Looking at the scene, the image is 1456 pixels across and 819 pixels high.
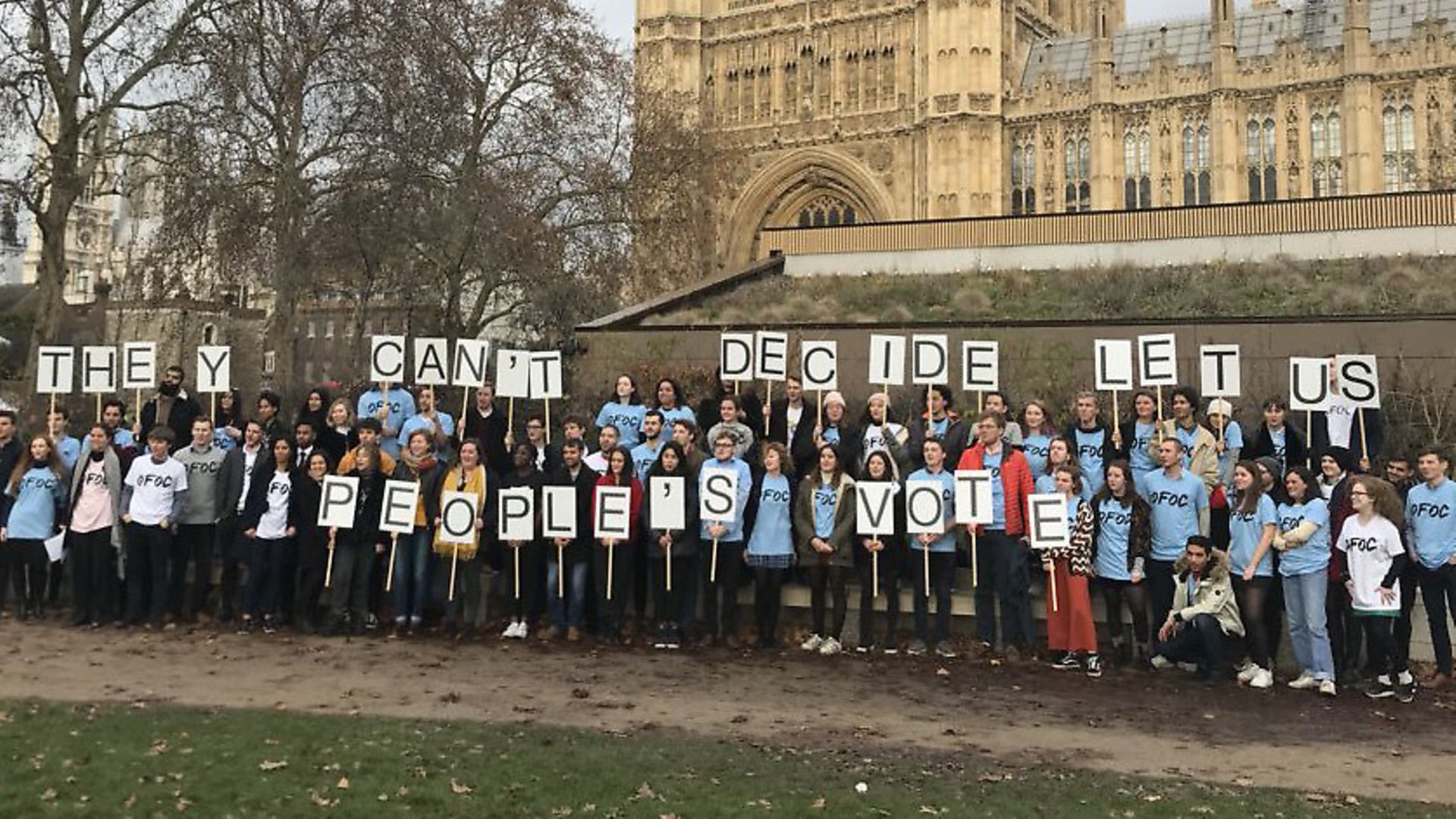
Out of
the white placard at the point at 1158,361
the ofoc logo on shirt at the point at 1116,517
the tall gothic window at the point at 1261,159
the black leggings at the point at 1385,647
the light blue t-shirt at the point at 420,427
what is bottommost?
the black leggings at the point at 1385,647

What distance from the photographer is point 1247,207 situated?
24.6 m

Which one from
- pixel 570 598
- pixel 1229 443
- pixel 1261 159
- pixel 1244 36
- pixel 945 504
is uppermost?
pixel 1244 36

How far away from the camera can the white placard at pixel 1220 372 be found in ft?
35.3

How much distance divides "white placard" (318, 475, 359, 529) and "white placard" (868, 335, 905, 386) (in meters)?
4.84

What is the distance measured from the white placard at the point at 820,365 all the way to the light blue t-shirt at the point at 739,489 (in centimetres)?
207

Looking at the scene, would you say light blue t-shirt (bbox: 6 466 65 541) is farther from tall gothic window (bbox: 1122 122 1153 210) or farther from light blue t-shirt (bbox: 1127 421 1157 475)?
tall gothic window (bbox: 1122 122 1153 210)

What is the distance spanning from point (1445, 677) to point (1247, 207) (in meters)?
18.1

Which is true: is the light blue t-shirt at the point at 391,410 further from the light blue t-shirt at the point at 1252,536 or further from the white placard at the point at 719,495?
the light blue t-shirt at the point at 1252,536

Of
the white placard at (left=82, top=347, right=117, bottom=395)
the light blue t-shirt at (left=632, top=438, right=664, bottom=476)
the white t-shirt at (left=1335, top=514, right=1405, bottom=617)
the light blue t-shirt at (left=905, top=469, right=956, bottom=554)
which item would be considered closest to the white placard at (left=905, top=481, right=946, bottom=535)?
the light blue t-shirt at (left=905, top=469, right=956, bottom=554)

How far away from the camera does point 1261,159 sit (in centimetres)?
4003

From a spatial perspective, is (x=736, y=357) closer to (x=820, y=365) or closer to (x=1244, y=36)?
(x=820, y=365)

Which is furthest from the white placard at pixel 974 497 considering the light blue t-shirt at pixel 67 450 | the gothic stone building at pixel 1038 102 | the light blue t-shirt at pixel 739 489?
the gothic stone building at pixel 1038 102

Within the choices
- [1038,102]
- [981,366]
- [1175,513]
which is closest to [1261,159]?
[1038,102]

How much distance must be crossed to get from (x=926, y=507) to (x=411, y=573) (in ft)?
14.7
